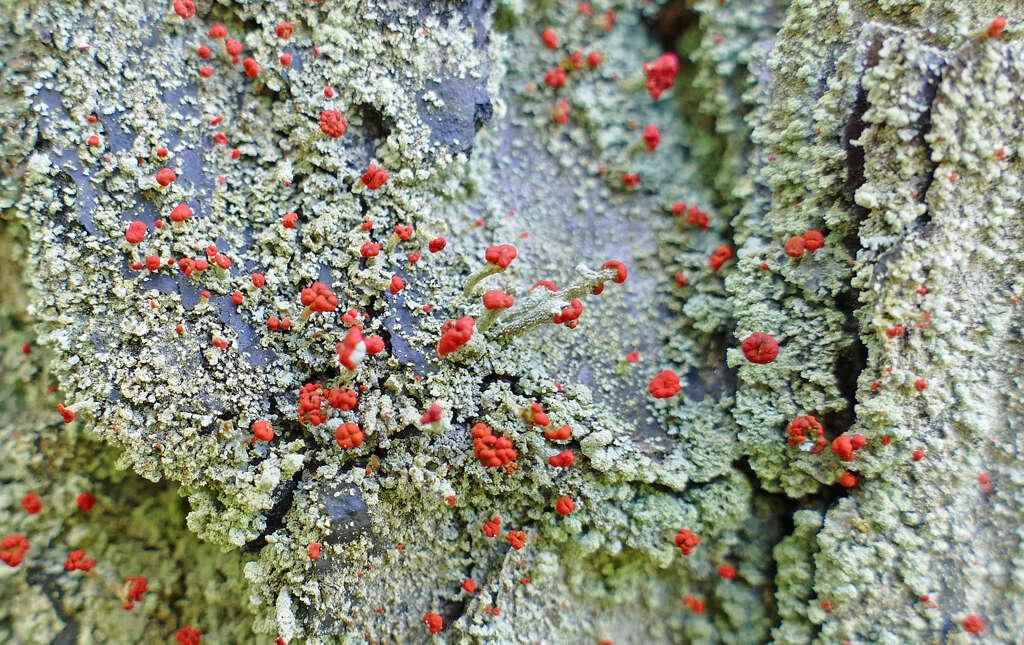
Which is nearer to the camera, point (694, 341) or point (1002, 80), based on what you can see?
point (1002, 80)

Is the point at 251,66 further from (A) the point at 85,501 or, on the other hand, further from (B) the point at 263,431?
(A) the point at 85,501

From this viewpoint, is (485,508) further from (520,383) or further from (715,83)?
(715,83)

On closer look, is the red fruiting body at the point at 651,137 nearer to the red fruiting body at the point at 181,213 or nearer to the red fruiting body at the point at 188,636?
the red fruiting body at the point at 181,213

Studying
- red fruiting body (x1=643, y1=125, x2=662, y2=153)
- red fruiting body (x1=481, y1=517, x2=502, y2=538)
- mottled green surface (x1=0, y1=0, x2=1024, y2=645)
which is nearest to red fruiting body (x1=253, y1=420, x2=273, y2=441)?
mottled green surface (x1=0, y1=0, x2=1024, y2=645)

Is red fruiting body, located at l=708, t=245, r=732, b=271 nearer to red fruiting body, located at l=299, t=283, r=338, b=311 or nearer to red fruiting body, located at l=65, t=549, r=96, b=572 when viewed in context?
red fruiting body, located at l=299, t=283, r=338, b=311

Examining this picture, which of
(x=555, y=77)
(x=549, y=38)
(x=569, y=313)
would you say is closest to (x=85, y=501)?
(x=569, y=313)

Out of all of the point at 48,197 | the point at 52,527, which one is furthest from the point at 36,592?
the point at 48,197
